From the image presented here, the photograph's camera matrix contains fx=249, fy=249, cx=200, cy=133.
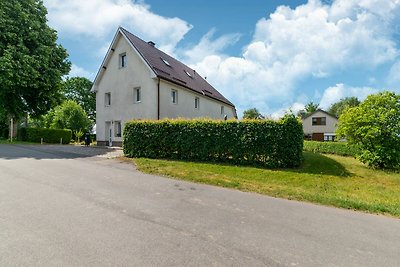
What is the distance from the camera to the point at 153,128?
13992 millimetres

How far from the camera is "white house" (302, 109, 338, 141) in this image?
45281 millimetres

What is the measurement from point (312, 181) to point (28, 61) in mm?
23278

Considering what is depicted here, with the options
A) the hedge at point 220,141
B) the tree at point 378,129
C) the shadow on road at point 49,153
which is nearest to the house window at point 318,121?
the tree at point 378,129

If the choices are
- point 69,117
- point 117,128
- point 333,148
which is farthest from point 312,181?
point 69,117

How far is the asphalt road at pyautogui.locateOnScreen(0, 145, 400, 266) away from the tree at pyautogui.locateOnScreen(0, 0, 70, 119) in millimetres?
17577

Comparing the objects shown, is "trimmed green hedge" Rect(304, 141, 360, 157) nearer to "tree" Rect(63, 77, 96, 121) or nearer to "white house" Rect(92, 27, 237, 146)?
"white house" Rect(92, 27, 237, 146)

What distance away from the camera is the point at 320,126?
46531mm

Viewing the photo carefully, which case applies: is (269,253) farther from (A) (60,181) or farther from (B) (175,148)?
(B) (175,148)

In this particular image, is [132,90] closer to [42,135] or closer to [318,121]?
[42,135]

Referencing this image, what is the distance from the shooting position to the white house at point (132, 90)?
64.7ft

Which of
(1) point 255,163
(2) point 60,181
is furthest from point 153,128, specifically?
(2) point 60,181

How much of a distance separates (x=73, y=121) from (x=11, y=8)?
20682 mm

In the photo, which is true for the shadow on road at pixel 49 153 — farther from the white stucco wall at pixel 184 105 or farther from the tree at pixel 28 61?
the tree at pixel 28 61

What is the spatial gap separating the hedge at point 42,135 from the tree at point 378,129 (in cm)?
2655
